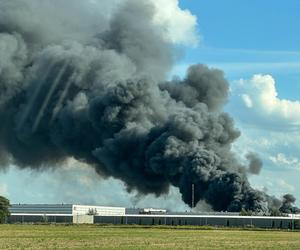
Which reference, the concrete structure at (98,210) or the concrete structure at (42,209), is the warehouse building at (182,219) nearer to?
the concrete structure at (98,210)

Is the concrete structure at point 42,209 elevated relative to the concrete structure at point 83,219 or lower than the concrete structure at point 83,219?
elevated

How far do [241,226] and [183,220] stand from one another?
13416 mm

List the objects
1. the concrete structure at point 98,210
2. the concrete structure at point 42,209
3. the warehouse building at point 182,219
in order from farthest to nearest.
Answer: the concrete structure at point 42,209 → the concrete structure at point 98,210 → the warehouse building at point 182,219

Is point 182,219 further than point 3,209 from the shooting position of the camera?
No

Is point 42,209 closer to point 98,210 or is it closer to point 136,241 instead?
point 98,210

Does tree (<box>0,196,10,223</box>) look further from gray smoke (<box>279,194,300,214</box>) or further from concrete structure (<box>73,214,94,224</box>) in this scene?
gray smoke (<box>279,194,300,214</box>)

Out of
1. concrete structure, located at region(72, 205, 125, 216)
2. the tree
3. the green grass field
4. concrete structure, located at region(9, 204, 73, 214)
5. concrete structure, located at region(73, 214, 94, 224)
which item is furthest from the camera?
concrete structure, located at region(9, 204, 73, 214)

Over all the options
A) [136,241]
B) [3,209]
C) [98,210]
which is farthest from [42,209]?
[136,241]

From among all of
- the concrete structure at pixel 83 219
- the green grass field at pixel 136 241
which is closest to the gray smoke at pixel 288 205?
the concrete structure at pixel 83 219

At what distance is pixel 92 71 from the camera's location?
13775cm

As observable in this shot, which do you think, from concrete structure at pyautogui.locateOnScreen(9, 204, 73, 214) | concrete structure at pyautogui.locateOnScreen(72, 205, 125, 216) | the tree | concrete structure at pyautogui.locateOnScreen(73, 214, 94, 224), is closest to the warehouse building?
concrete structure at pyautogui.locateOnScreen(73, 214, 94, 224)

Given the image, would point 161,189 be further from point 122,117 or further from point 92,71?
point 92,71

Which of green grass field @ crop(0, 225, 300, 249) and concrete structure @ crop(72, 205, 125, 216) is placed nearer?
green grass field @ crop(0, 225, 300, 249)

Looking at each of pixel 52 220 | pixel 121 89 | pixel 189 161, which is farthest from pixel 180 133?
pixel 52 220
